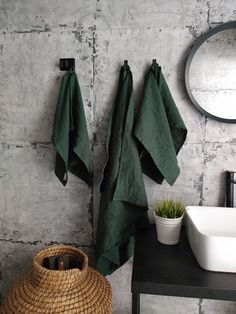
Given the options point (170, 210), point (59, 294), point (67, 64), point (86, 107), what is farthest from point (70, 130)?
point (59, 294)

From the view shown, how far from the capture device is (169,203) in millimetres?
1202

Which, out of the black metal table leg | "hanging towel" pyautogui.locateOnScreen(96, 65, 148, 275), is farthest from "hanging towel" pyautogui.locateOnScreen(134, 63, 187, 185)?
the black metal table leg

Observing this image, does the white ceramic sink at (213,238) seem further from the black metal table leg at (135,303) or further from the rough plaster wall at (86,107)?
the black metal table leg at (135,303)

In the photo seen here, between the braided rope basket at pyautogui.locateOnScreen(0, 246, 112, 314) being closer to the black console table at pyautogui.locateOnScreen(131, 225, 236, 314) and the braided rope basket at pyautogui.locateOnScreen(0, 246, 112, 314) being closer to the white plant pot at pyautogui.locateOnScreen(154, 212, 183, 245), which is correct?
the black console table at pyautogui.locateOnScreen(131, 225, 236, 314)

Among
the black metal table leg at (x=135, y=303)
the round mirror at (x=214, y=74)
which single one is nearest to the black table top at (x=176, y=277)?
the black metal table leg at (x=135, y=303)

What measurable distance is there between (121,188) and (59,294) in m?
0.49

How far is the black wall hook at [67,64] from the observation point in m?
1.36

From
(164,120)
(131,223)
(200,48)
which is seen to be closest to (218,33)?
(200,48)

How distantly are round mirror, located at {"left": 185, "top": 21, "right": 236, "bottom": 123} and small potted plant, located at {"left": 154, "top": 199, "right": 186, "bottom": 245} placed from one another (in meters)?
0.46

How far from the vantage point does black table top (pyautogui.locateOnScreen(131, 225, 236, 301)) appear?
0.88m

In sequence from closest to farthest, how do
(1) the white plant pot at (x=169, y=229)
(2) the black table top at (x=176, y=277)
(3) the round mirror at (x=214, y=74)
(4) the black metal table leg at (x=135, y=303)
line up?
(2) the black table top at (x=176, y=277), (4) the black metal table leg at (x=135, y=303), (1) the white plant pot at (x=169, y=229), (3) the round mirror at (x=214, y=74)

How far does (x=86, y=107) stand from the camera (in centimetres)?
139

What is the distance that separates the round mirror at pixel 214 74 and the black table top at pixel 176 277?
2.16ft

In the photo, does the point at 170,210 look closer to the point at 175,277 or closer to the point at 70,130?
the point at 175,277
